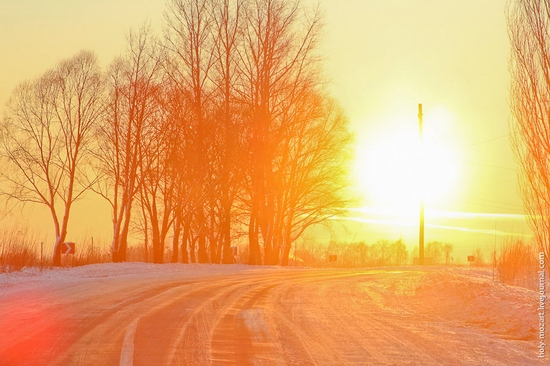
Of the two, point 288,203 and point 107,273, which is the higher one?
point 288,203

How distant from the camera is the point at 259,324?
12.0 metres

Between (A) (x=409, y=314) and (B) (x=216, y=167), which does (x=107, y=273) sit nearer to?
(A) (x=409, y=314)

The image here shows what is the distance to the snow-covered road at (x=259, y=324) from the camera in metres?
9.20

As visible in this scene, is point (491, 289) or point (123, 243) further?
point (123, 243)

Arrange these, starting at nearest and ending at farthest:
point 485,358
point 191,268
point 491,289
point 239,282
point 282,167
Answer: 1. point 485,358
2. point 491,289
3. point 239,282
4. point 191,268
5. point 282,167

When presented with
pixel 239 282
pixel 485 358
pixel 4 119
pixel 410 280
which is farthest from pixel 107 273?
pixel 4 119

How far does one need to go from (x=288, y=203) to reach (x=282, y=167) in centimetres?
415

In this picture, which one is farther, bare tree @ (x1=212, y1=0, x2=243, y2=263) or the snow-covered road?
bare tree @ (x1=212, y1=0, x2=243, y2=263)

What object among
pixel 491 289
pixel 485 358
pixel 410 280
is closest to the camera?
pixel 485 358

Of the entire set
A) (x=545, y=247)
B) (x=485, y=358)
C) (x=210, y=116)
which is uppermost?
(x=210, y=116)

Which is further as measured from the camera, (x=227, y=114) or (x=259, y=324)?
(x=227, y=114)

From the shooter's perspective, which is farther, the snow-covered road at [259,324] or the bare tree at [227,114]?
the bare tree at [227,114]

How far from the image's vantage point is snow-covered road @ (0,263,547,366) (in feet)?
30.2

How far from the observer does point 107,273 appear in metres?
24.7
